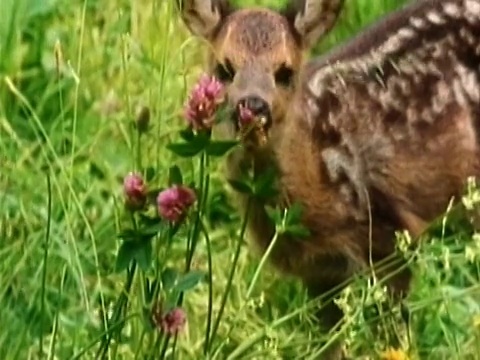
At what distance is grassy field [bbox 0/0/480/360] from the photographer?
3.40m

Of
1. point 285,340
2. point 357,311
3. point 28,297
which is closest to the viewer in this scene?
point 357,311

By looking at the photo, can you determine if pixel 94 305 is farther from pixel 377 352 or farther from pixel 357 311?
pixel 357 311

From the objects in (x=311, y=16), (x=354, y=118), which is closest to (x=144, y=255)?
(x=311, y=16)

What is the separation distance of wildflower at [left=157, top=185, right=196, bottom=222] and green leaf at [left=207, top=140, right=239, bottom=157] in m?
0.09

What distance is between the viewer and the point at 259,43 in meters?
4.36

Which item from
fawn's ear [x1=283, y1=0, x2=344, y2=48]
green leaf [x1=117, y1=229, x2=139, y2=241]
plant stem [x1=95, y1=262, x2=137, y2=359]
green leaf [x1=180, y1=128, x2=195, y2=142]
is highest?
fawn's ear [x1=283, y1=0, x2=344, y2=48]

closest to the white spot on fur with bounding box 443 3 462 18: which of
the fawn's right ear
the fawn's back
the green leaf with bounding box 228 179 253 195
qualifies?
the fawn's back

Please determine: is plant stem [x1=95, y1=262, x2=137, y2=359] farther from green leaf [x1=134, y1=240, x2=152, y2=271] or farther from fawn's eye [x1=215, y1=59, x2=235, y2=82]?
fawn's eye [x1=215, y1=59, x2=235, y2=82]

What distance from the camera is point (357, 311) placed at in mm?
3207

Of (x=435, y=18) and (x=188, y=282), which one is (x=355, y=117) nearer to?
(x=435, y=18)

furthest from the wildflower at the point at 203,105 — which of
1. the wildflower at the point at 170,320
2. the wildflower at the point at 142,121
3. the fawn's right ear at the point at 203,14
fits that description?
the fawn's right ear at the point at 203,14

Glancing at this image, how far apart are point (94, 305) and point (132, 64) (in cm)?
131

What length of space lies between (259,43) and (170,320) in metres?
1.32

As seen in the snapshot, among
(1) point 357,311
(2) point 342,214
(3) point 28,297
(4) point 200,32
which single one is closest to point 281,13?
(4) point 200,32
